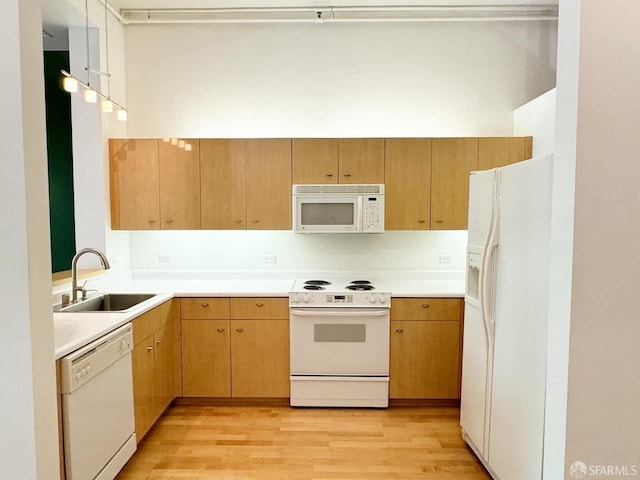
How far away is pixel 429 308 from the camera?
10.3 ft

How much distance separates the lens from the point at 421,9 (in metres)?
3.42

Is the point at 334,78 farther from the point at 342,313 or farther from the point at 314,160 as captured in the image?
the point at 342,313

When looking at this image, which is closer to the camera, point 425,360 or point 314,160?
point 425,360

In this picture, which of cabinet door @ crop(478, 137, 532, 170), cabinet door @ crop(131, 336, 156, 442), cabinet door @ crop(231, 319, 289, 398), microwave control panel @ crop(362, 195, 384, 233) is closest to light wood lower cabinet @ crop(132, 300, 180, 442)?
cabinet door @ crop(131, 336, 156, 442)

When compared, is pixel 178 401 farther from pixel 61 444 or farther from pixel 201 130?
pixel 201 130

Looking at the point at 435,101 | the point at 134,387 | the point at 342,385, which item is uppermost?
the point at 435,101

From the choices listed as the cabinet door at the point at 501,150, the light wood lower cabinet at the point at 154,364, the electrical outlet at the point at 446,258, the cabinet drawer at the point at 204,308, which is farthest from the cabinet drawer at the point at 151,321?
the cabinet door at the point at 501,150

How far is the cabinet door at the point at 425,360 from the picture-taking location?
10.3ft

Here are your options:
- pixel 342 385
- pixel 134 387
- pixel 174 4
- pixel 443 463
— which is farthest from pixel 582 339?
pixel 174 4

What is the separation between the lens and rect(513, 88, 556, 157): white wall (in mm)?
3072

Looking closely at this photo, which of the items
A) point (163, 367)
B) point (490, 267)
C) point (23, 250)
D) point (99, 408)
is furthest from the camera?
point (163, 367)

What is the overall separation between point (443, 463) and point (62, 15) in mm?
4139

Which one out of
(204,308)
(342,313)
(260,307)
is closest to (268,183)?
(260,307)

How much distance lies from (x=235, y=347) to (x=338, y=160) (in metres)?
1.77
